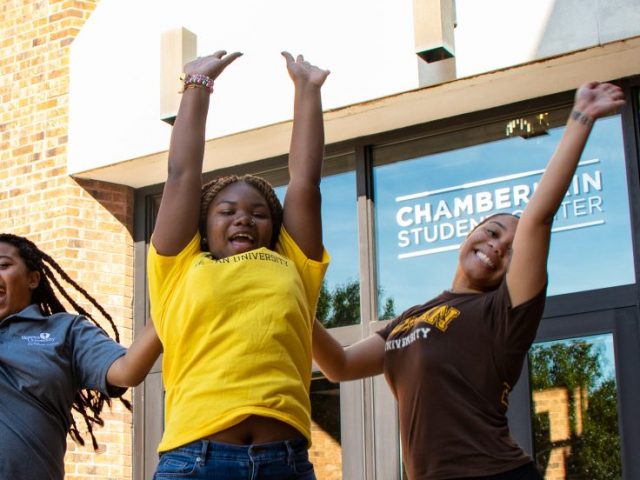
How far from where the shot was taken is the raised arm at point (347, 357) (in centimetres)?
396

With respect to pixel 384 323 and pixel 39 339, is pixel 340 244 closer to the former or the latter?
pixel 384 323

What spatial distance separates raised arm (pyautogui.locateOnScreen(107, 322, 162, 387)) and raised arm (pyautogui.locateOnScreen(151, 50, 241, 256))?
0.35m

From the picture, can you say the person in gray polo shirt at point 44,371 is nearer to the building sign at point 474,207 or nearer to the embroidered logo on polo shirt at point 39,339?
the embroidered logo on polo shirt at point 39,339

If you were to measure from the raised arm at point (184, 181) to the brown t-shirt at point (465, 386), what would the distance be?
38.7 inches

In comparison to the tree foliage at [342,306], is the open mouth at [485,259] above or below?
below

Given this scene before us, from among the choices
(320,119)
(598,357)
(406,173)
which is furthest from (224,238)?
(406,173)

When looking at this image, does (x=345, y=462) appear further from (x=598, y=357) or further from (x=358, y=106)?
(x=358, y=106)

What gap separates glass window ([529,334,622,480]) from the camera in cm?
597

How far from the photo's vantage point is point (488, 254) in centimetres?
386

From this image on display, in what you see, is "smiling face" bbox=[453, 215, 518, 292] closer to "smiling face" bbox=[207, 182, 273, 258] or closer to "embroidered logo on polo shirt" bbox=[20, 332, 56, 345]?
"smiling face" bbox=[207, 182, 273, 258]

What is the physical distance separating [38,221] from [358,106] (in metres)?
2.51

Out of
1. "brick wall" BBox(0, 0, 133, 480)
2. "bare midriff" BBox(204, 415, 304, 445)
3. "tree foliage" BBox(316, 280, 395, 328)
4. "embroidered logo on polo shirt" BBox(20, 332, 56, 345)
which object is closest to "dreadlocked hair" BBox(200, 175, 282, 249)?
"bare midriff" BBox(204, 415, 304, 445)

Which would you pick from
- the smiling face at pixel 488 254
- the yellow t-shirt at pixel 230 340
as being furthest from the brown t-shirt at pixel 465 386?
the yellow t-shirt at pixel 230 340

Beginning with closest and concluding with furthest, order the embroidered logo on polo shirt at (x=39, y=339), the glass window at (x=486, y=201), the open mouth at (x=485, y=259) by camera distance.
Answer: the embroidered logo on polo shirt at (x=39, y=339) → the open mouth at (x=485, y=259) → the glass window at (x=486, y=201)
